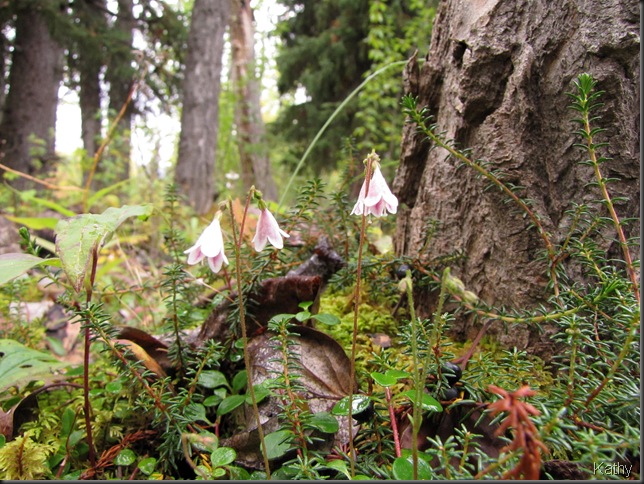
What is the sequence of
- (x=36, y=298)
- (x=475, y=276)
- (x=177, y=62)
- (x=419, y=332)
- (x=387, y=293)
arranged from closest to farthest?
1. (x=419, y=332)
2. (x=475, y=276)
3. (x=387, y=293)
4. (x=36, y=298)
5. (x=177, y=62)

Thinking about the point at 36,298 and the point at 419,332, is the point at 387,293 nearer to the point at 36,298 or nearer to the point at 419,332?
the point at 419,332

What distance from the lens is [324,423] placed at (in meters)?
A: 1.12

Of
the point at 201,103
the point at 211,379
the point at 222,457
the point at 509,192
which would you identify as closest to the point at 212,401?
the point at 211,379

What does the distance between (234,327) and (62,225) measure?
2.18 ft

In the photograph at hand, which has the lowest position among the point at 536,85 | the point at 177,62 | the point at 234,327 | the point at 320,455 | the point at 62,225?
the point at 320,455

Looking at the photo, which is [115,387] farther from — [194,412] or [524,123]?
[524,123]

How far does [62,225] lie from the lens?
126cm

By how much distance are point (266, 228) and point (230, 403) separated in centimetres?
58

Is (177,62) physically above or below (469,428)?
above

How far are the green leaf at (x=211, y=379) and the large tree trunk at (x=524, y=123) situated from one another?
2.94 feet

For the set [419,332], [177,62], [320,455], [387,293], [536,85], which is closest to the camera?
[320,455]

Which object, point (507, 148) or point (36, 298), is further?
point (36, 298)

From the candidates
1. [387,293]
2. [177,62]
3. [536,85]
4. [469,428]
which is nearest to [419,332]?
[469,428]

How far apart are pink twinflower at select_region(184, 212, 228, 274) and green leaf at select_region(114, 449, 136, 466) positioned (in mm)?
610
